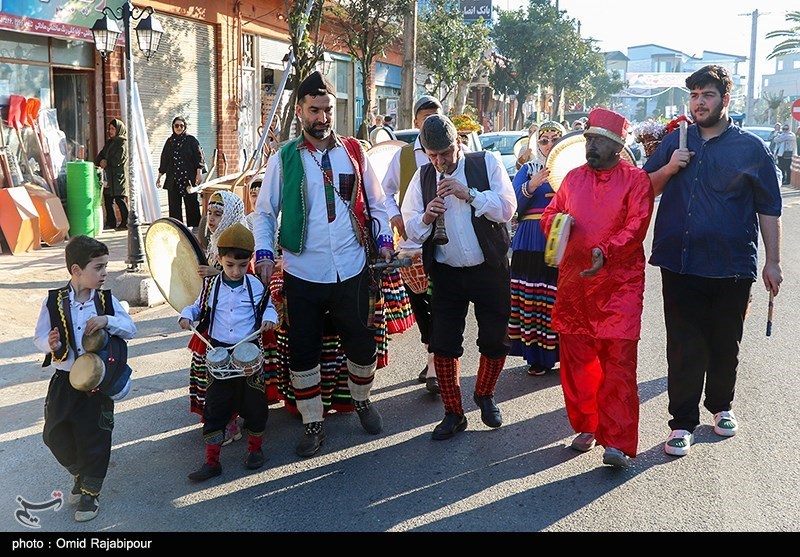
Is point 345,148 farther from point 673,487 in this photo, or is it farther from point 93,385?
point 673,487

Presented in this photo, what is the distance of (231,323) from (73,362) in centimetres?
84

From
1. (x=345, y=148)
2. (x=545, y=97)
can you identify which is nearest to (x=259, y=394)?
(x=345, y=148)

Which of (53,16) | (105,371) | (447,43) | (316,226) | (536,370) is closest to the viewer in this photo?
(105,371)

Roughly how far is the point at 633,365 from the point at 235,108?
1479 cm

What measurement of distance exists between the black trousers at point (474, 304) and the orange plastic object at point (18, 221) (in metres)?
7.45

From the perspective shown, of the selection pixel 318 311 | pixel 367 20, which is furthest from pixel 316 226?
pixel 367 20

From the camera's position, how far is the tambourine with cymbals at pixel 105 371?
12.2 feet

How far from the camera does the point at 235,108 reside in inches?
702

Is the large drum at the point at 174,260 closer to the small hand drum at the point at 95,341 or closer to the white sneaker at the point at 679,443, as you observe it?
the small hand drum at the point at 95,341

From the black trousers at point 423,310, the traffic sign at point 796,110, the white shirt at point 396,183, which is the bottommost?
the black trousers at point 423,310

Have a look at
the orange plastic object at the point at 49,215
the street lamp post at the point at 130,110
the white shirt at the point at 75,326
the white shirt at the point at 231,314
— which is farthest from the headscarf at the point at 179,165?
the white shirt at the point at 75,326

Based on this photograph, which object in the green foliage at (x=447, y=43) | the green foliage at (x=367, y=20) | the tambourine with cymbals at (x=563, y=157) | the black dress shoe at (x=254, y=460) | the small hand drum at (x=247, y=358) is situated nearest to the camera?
the small hand drum at (x=247, y=358)

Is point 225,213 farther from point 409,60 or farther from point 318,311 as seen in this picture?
point 409,60

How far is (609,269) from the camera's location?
14.6ft
